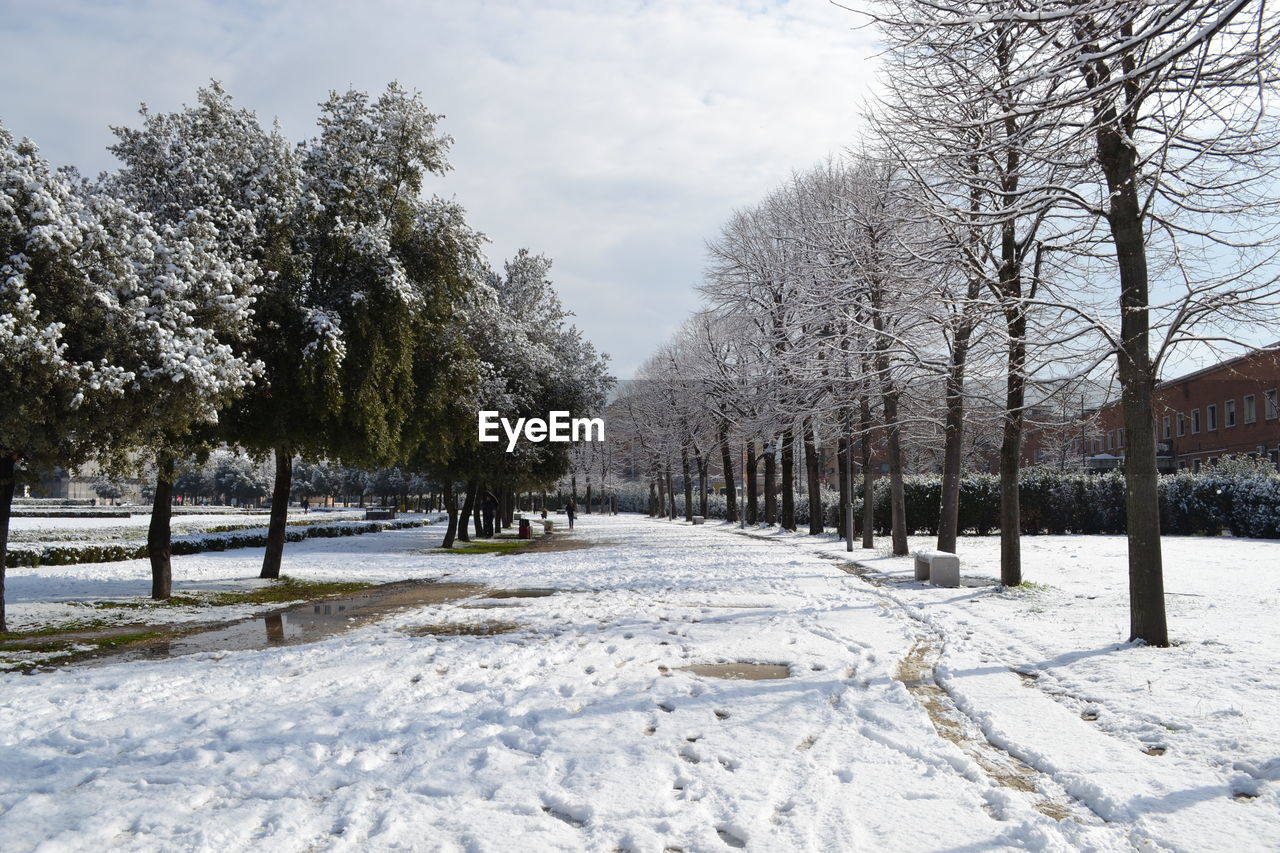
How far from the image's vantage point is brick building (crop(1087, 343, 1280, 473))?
42.1 meters

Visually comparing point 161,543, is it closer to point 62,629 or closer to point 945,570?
point 62,629

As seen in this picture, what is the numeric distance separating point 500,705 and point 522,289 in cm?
3323

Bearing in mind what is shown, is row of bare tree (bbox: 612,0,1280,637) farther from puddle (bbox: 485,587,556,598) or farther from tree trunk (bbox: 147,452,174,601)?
tree trunk (bbox: 147,452,174,601)

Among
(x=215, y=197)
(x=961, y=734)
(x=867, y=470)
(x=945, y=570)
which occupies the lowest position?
(x=961, y=734)

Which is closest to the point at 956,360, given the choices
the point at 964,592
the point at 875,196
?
the point at 964,592

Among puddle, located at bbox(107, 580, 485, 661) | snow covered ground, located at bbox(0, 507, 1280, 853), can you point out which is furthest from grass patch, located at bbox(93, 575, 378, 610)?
snow covered ground, located at bbox(0, 507, 1280, 853)

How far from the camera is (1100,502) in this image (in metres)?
33.8

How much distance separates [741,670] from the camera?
9.04 m

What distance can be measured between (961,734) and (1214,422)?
51009 mm

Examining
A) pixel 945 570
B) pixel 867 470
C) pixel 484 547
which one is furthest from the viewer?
pixel 484 547

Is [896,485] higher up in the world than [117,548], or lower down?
higher up

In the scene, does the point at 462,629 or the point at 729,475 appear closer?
the point at 462,629

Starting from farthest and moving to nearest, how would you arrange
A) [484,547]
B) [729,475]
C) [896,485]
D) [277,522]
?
[729,475], [484,547], [896,485], [277,522]

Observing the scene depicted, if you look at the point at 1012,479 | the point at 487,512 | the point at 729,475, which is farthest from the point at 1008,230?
the point at 729,475
